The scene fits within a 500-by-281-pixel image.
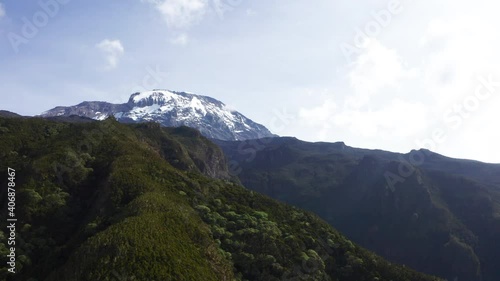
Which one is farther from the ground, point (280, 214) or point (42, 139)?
point (42, 139)

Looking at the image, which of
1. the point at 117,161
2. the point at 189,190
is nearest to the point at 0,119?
the point at 117,161

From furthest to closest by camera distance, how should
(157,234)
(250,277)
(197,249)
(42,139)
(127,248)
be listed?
(42,139), (250,277), (197,249), (157,234), (127,248)

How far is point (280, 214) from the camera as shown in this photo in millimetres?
63000

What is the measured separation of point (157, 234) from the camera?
3850 centimetres

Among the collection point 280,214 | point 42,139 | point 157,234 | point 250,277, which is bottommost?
point 250,277

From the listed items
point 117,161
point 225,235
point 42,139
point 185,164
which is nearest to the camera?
point 225,235

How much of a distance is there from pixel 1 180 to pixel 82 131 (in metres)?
18.6

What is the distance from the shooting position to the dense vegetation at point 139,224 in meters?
36.1

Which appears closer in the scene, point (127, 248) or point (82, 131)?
point (127, 248)

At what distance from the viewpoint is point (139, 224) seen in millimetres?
39406

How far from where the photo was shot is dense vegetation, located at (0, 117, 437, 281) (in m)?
36.1

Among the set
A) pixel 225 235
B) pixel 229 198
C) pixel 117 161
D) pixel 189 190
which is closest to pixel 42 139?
pixel 117 161

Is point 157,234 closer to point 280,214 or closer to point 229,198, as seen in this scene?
point 229,198

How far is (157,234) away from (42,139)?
131 ft
